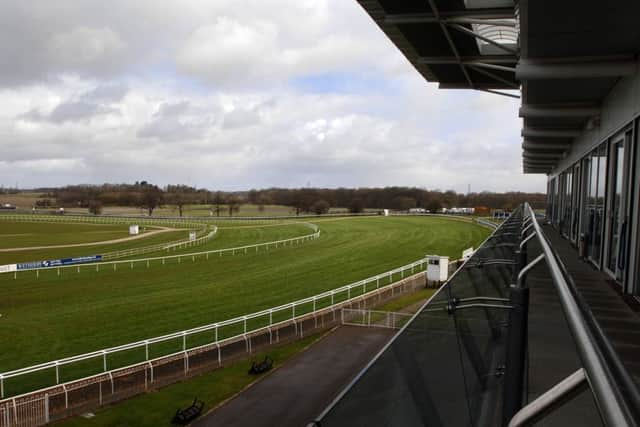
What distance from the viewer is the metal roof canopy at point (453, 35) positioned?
698 cm

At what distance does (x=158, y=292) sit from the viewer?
21.0 metres

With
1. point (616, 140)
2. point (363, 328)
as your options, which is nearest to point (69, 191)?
point (363, 328)

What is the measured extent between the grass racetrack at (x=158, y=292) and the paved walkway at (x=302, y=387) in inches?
193

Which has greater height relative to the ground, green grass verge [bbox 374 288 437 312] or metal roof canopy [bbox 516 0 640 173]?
metal roof canopy [bbox 516 0 640 173]

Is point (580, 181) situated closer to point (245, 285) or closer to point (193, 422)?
point (193, 422)

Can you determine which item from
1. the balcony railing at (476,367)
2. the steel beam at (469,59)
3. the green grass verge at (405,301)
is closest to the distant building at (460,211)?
the green grass verge at (405,301)

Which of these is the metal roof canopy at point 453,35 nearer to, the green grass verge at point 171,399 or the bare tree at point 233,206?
the green grass verge at point 171,399

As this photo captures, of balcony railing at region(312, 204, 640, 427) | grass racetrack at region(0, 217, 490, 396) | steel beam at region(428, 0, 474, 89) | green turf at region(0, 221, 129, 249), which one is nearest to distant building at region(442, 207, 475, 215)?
grass racetrack at region(0, 217, 490, 396)

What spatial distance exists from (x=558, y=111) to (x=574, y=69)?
3.39 metres

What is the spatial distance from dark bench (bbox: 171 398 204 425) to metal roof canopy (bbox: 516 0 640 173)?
8323 millimetres

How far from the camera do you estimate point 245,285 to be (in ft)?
74.7

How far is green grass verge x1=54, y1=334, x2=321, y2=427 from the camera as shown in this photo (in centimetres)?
962

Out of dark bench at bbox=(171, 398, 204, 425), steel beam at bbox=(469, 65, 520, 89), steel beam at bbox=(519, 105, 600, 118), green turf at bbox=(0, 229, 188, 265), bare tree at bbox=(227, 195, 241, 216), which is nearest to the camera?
steel beam at bbox=(519, 105, 600, 118)

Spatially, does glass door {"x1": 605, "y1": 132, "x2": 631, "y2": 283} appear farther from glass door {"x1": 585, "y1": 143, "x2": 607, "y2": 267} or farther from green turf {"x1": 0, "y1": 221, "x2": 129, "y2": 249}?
green turf {"x1": 0, "y1": 221, "x2": 129, "y2": 249}
